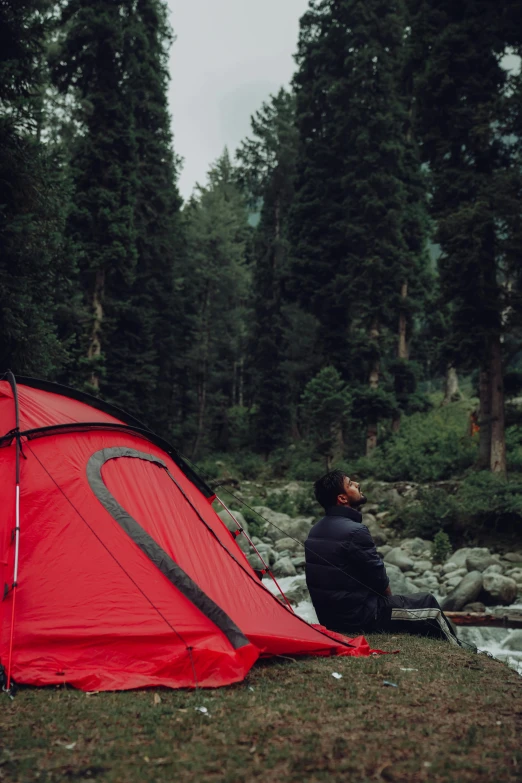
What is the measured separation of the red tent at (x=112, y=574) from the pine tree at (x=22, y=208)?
399 cm

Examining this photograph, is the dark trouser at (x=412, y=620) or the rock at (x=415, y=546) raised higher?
the dark trouser at (x=412, y=620)

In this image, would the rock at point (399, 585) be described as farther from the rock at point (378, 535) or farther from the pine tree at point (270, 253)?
the pine tree at point (270, 253)

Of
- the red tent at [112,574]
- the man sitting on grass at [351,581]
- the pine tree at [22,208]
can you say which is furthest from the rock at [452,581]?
the pine tree at [22,208]

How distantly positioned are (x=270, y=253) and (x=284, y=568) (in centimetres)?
2058

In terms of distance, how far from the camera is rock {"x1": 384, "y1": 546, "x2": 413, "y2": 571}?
10.8m

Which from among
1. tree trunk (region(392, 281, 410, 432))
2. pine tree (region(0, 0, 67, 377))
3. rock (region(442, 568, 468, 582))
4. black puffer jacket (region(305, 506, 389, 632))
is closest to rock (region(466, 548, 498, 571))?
rock (region(442, 568, 468, 582))

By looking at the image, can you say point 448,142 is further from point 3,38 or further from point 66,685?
point 66,685

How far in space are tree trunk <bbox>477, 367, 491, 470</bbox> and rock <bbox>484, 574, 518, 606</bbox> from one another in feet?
21.7

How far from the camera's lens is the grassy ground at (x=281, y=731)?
2.58m

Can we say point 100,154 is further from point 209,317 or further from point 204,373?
point 204,373

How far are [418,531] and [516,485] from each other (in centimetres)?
220

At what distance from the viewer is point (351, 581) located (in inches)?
209

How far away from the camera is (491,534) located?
12.7 meters

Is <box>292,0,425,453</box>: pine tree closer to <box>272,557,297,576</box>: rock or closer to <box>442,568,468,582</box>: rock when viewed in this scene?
<box>442,568,468,582</box>: rock
